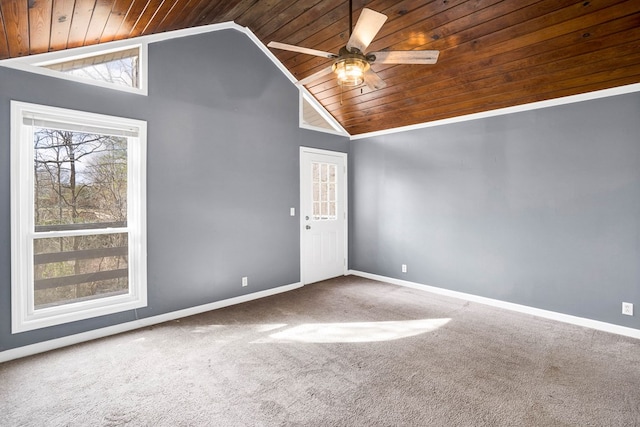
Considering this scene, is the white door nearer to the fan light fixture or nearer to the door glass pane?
the door glass pane

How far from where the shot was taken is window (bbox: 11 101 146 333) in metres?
2.79

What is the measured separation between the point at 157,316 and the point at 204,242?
911 millimetres

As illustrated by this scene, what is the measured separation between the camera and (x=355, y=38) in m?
2.42

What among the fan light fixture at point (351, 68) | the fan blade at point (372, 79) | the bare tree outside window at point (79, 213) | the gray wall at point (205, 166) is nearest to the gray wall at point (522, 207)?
the gray wall at point (205, 166)

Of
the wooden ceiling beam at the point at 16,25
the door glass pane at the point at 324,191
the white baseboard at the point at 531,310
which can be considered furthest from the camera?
the door glass pane at the point at 324,191

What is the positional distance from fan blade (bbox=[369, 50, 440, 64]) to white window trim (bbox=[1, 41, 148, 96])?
7.73 feet

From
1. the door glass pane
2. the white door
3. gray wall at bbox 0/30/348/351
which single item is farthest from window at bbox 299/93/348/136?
the door glass pane

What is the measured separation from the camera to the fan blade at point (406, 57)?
2496 millimetres

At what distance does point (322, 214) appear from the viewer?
533 centimetres

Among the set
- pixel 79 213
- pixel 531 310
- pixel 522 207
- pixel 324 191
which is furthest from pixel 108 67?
pixel 531 310

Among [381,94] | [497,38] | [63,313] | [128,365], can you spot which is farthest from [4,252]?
[497,38]

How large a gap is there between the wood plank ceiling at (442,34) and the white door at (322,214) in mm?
1322

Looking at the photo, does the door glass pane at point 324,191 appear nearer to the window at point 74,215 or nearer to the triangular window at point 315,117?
the triangular window at point 315,117

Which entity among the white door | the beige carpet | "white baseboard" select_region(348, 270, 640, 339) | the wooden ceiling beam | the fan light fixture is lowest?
the beige carpet
